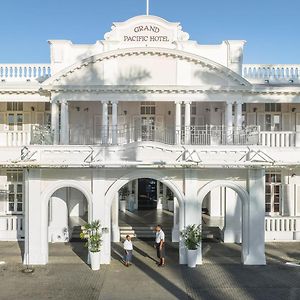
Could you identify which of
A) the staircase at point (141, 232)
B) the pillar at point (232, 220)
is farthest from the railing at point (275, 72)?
the staircase at point (141, 232)

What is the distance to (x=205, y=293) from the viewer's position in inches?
437

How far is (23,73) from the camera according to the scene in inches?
758

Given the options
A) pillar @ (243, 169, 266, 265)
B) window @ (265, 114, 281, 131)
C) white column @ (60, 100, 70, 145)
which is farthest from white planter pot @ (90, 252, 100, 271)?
window @ (265, 114, 281, 131)

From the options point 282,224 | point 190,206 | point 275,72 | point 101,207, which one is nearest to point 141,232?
point 101,207

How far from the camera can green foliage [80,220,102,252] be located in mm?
13302

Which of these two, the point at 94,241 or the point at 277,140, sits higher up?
the point at 277,140

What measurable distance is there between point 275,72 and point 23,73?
13.1 meters

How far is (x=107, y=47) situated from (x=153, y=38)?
7.68 feet

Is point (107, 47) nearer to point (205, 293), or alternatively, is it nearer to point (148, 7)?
point (148, 7)

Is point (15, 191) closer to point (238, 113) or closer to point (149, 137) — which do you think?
point (149, 137)

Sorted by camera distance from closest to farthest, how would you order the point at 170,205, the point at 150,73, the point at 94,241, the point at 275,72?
the point at 94,241, the point at 150,73, the point at 275,72, the point at 170,205

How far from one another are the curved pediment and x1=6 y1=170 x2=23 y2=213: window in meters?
5.75

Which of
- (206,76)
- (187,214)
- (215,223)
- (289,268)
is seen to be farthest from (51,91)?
(289,268)

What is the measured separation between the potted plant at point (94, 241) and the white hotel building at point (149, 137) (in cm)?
52
